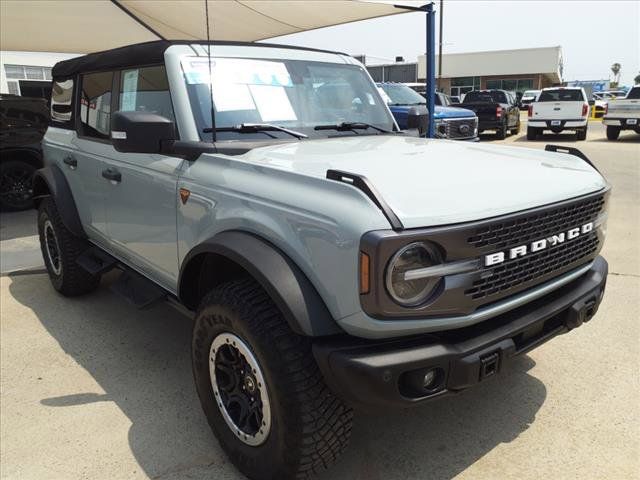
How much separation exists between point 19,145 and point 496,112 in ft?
45.9

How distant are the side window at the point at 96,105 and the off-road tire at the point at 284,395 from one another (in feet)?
6.66

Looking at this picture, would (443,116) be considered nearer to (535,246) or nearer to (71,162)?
(71,162)

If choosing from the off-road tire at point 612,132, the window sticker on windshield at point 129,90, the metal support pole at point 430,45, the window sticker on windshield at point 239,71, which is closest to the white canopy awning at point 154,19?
the metal support pole at point 430,45

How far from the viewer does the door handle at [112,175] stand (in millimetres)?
3354

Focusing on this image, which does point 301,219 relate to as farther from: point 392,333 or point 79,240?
point 79,240

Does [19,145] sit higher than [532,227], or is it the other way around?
[19,145]

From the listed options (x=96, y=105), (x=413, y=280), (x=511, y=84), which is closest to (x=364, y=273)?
(x=413, y=280)

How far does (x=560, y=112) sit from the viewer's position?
1750 cm

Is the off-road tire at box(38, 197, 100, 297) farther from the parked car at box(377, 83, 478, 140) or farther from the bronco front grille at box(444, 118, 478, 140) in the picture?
the bronco front grille at box(444, 118, 478, 140)

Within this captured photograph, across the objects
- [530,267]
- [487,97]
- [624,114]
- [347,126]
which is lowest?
[530,267]

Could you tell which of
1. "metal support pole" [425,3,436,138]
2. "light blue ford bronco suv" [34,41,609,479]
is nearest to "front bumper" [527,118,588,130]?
"metal support pole" [425,3,436,138]

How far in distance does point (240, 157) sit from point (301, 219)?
27.4 inches

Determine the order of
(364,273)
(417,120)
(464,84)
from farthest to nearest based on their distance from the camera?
1. (464,84)
2. (417,120)
3. (364,273)

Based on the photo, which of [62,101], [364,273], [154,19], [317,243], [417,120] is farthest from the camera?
[154,19]
